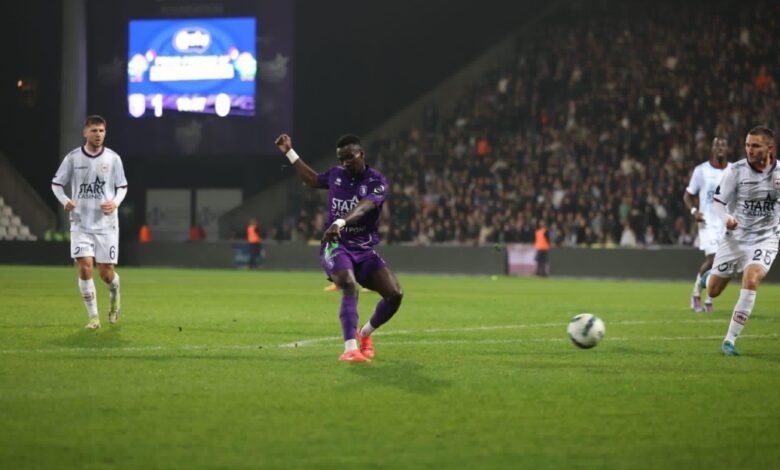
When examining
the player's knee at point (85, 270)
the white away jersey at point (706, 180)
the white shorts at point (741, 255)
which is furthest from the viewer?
the white away jersey at point (706, 180)

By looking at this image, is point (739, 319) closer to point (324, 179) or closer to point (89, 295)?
point (324, 179)

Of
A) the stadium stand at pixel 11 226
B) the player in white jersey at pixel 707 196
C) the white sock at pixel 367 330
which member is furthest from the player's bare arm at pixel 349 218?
the stadium stand at pixel 11 226

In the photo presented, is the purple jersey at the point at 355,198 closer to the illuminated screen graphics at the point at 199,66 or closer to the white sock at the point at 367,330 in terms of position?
the white sock at the point at 367,330

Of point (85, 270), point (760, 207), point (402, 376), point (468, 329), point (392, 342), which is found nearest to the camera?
point (402, 376)

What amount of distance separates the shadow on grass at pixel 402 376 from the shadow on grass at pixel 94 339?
10.4 feet

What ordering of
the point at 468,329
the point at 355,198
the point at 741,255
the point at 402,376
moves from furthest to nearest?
the point at 468,329
the point at 741,255
the point at 355,198
the point at 402,376

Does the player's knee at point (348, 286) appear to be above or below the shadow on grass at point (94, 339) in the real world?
above

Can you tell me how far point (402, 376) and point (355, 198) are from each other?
2.09 metres

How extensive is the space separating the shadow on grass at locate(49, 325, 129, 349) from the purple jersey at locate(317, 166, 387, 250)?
2.80 meters

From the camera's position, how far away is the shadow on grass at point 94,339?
39.8ft

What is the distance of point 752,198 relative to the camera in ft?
39.9

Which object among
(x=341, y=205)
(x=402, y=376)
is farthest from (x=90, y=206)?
(x=402, y=376)

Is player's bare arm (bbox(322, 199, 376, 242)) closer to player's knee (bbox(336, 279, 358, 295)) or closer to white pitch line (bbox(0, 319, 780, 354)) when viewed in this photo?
player's knee (bbox(336, 279, 358, 295))

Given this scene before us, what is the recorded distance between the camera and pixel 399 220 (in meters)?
40.4
